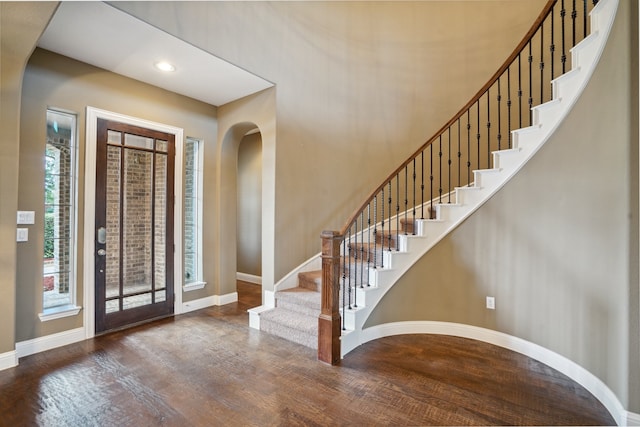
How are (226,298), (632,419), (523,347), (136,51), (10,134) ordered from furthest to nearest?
(226,298), (136,51), (523,347), (10,134), (632,419)

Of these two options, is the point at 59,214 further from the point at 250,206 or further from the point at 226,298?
the point at 250,206

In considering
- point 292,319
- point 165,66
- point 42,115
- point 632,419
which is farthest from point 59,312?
point 632,419

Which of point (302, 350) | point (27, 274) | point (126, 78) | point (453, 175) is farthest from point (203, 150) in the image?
point (453, 175)

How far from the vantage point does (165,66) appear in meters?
3.29

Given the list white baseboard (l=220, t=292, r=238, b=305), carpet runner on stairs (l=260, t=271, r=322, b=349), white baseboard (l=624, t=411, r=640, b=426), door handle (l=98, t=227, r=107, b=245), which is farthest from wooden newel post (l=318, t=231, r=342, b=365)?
door handle (l=98, t=227, r=107, b=245)

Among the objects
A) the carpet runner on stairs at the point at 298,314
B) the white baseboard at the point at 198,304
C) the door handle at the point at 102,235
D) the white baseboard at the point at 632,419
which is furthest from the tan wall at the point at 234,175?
the white baseboard at the point at 632,419

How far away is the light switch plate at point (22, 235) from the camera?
2717 mm

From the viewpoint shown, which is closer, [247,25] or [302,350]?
[302,350]

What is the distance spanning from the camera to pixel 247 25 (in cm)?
343

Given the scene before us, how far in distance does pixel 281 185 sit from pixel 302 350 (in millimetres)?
1888

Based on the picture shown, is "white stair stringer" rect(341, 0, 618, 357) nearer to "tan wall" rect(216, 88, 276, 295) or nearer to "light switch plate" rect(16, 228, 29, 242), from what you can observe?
→ "tan wall" rect(216, 88, 276, 295)

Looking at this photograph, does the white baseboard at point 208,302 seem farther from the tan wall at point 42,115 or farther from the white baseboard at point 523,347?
the white baseboard at point 523,347

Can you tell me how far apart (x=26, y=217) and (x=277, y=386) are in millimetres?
2660

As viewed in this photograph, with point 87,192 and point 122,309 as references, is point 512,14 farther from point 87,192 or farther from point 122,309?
point 122,309
